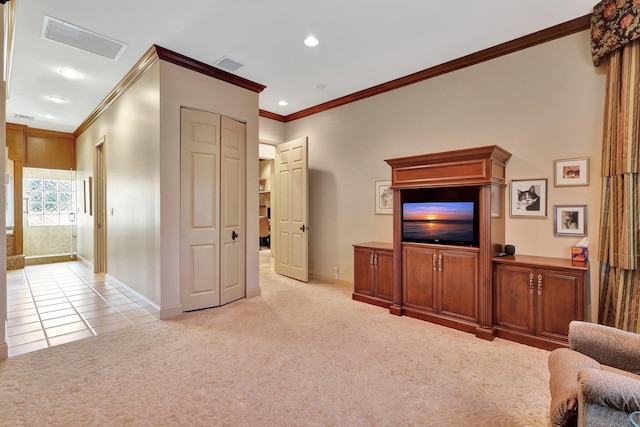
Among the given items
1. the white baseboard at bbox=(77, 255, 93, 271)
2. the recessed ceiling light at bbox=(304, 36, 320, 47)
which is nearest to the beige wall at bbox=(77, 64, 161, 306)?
the white baseboard at bbox=(77, 255, 93, 271)

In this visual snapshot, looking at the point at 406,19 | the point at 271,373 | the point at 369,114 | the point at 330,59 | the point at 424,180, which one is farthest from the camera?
the point at 369,114

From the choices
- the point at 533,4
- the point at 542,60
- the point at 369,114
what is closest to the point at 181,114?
the point at 369,114

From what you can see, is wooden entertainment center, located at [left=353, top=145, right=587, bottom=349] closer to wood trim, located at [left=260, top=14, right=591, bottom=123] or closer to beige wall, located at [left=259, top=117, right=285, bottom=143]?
wood trim, located at [left=260, top=14, right=591, bottom=123]

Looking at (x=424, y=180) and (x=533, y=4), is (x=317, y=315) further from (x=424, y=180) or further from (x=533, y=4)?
(x=533, y=4)

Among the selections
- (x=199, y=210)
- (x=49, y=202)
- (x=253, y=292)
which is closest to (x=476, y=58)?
(x=199, y=210)

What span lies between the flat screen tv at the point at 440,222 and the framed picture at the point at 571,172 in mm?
823

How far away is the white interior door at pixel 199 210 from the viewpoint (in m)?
3.67

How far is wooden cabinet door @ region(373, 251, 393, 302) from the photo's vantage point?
12.9 feet

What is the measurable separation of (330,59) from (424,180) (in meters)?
1.87

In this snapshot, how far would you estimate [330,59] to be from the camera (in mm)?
3715

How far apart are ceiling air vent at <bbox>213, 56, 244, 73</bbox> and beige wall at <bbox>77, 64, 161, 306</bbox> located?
0.70 metres

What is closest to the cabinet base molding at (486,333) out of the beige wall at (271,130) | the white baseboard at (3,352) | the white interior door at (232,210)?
the white interior door at (232,210)

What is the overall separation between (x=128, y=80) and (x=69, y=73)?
0.79 meters

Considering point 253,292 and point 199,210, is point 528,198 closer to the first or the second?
point 253,292
